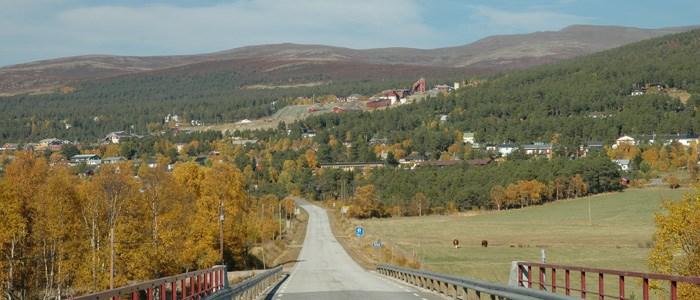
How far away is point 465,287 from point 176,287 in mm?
9168

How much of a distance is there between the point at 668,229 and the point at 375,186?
138 m

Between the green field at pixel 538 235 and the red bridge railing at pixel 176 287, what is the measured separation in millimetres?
36799

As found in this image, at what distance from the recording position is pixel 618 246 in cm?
9256

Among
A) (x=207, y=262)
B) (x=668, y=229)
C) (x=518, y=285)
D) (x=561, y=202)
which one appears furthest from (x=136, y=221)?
(x=561, y=202)

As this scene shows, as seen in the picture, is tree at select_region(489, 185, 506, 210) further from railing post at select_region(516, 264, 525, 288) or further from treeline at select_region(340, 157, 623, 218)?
railing post at select_region(516, 264, 525, 288)

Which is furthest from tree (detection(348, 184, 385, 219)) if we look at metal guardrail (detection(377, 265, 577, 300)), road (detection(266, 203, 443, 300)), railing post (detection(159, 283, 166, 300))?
railing post (detection(159, 283, 166, 300))

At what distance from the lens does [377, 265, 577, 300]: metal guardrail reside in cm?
2099

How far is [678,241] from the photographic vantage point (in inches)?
1866

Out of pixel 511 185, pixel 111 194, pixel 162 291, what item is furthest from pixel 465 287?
pixel 511 185

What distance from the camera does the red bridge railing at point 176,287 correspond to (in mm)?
15039

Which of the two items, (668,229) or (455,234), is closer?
(668,229)

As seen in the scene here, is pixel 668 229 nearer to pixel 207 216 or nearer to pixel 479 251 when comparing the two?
pixel 207 216

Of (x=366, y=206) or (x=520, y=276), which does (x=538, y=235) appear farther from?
(x=520, y=276)

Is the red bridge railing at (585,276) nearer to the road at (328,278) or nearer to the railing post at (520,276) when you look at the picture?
the railing post at (520,276)
